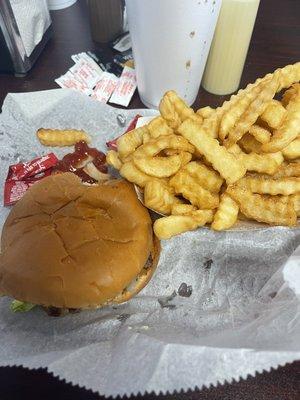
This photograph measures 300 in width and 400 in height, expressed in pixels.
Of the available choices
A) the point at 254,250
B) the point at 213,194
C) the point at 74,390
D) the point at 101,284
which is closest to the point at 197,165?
the point at 213,194

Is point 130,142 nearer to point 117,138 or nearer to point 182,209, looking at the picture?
point 182,209

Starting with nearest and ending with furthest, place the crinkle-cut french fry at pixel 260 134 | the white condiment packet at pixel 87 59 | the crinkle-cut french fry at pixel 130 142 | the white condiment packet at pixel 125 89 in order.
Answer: the crinkle-cut french fry at pixel 260 134, the crinkle-cut french fry at pixel 130 142, the white condiment packet at pixel 125 89, the white condiment packet at pixel 87 59

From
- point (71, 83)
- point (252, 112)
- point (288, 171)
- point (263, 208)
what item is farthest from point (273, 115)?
point (71, 83)

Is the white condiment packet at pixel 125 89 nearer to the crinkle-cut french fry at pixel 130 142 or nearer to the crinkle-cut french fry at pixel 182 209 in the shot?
the crinkle-cut french fry at pixel 130 142

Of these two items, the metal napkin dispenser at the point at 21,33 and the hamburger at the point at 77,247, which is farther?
the metal napkin dispenser at the point at 21,33

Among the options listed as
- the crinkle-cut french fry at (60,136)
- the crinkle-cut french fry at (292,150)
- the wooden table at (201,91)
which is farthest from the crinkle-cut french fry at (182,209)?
the crinkle-cut french fry at (60,136)

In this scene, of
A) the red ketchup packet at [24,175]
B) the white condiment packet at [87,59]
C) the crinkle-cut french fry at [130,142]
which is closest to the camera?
the crinkle-cut french fry at [130,142]
